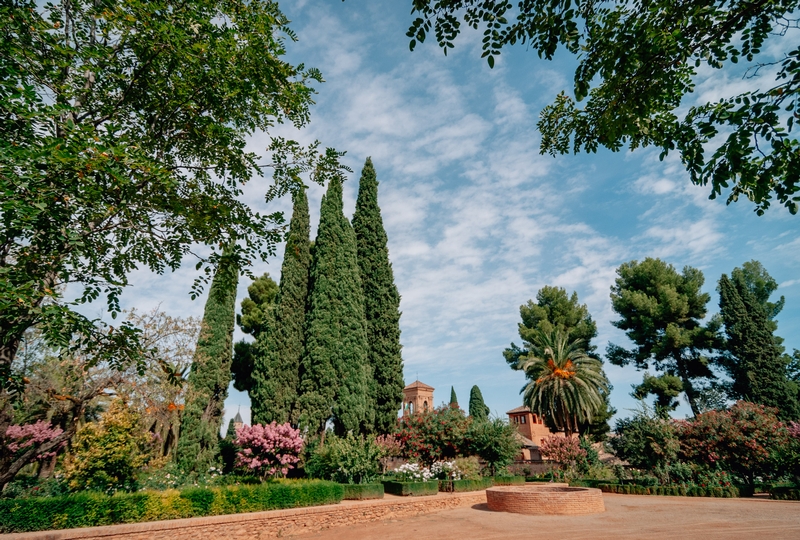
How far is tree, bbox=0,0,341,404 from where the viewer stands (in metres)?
4.16

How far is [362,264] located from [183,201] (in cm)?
1819

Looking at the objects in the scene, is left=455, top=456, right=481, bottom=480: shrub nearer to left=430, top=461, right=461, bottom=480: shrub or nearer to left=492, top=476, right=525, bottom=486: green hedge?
left=430, top=461, right=461, bottom=480: shrub

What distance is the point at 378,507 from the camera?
13.1 metres

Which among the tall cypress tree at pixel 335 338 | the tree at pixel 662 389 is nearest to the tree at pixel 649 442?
the tree at pixel 662 389

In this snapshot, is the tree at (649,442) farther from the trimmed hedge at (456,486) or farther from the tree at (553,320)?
the tree at (553,320)

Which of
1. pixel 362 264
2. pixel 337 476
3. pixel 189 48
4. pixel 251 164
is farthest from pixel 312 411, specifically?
pixel 189 48

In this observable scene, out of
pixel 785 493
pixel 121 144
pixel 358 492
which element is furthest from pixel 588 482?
pixel 121 144

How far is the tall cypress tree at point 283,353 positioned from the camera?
19.3m

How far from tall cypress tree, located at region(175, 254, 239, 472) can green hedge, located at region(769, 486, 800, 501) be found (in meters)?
24.8

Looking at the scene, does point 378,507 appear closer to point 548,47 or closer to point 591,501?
point 591,501

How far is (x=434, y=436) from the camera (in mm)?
20062

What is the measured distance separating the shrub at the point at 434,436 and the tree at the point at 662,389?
1961 cm

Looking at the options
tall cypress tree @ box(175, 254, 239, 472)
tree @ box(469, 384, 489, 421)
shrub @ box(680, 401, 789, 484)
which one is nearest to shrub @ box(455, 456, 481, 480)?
shrub @ box(680, 401, 789, 484)

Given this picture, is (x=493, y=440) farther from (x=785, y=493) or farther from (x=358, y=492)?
(x=785, y=493)
